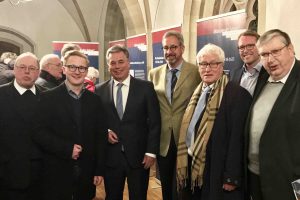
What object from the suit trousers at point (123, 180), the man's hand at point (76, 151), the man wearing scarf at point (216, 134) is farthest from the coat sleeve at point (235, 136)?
the man's hand at point (76, 151)

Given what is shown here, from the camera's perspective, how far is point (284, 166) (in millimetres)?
1749

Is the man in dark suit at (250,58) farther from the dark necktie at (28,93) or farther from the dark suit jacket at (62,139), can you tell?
the dark necktie at (28,93)

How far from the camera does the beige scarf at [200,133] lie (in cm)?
215

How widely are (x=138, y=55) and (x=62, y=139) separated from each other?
12.8ft

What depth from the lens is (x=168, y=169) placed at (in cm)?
276

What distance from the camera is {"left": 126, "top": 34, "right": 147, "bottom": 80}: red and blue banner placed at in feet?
18.9

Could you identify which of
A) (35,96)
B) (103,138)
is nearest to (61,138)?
(103,138)

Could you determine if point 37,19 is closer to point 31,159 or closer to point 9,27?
point 9,27

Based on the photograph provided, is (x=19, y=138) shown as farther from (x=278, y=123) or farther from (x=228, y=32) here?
(x=228, y=32)

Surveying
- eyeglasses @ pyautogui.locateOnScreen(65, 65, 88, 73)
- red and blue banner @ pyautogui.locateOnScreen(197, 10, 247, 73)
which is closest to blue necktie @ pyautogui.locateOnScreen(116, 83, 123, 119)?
eyeglasses @ pyautogui.locateOnScreen(65, 65, 88, 73)

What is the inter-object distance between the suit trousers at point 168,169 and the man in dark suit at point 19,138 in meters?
1.00

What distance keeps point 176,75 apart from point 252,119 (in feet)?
3.13

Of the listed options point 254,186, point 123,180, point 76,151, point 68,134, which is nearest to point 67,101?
point 68,134

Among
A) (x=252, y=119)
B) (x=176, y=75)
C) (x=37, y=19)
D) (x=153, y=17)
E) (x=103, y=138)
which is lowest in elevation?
(x=103, y=138)
